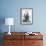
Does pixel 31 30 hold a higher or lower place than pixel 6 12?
lower

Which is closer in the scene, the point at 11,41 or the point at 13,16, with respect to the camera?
the point at 11,41

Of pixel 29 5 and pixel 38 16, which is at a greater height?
pixel 29 5

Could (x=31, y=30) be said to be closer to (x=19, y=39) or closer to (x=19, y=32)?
(x=19, y=32)

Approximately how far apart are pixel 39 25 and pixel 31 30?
0.34 meters

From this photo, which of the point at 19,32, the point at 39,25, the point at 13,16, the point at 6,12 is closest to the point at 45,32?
the point at 39,25

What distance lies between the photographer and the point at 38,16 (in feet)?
15.0

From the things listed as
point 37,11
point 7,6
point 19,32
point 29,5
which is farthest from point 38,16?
point 7,6

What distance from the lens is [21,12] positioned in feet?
14.9

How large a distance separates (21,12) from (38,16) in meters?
0.63

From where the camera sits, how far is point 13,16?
4.57 m

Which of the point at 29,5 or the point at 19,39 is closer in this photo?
the point at 19,39

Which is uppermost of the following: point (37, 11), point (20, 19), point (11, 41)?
point (37, 11)

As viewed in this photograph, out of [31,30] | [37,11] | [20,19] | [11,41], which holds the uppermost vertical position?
[37,11]

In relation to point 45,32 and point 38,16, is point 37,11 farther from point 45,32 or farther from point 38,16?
point 45,32
